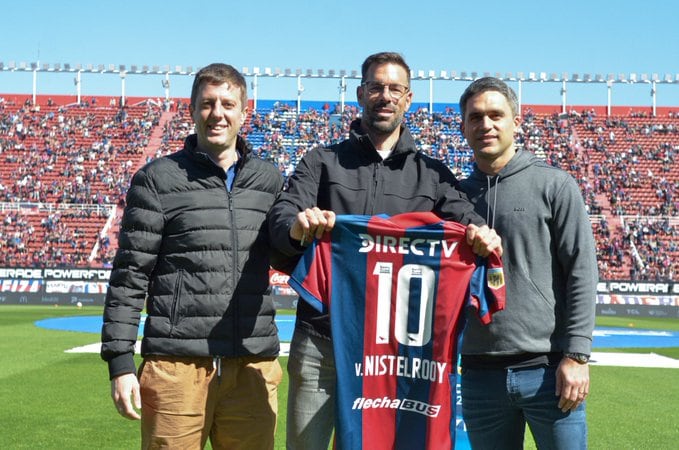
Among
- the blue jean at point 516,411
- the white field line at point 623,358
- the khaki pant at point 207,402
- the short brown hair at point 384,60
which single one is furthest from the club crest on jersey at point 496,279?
the white field line at point 623,358

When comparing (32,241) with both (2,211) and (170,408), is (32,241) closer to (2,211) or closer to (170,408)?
(2,211)

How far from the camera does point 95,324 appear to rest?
20266 mm

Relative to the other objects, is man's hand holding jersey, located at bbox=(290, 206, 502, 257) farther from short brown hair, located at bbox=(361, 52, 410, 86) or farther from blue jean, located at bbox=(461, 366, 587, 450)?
short brown hair, located at bbox=(361, 52, 410, 86)

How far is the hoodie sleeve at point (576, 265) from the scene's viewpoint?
378cm

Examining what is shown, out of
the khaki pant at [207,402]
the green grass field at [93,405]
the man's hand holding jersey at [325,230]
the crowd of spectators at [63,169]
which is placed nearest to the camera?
the man's hand holding jersey at [325,230]

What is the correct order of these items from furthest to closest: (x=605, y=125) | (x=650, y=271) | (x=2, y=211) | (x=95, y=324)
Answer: (x=605, y=125) → (x=2, y=211) → (x=650, y=271) → (x=95, y=324)

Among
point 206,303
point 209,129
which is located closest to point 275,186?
point 209,129

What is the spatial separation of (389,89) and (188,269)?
52.7 inches

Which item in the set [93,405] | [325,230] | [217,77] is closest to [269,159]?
[93,405]

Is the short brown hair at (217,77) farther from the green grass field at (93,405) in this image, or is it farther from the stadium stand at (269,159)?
the stadium stand at (269,159)

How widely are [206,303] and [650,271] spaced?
33160mm

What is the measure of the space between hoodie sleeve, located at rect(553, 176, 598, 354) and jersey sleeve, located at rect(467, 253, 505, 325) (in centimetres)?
32

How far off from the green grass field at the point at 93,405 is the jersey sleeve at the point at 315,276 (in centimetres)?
367

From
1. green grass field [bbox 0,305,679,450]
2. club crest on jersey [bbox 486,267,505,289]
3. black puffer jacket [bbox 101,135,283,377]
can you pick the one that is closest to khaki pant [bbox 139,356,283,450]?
black puffer jacket [bbox 101,135,283,377]
